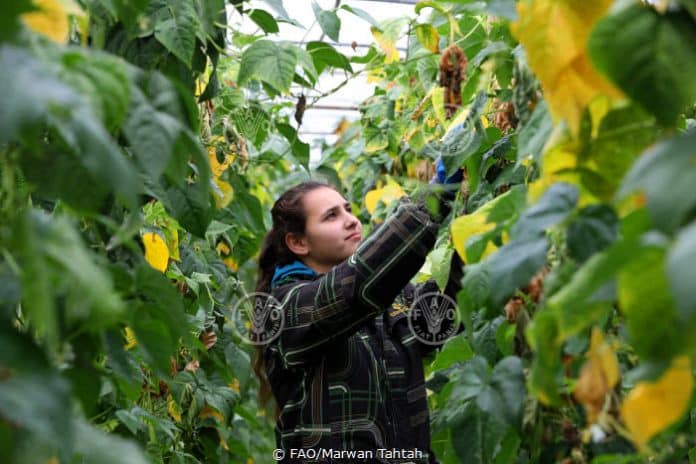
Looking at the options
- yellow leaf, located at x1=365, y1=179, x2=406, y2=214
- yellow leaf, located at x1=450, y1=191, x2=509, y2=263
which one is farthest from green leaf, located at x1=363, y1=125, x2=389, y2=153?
yellow leaf, located at x1=450, y1=191, x2=509, y2=263

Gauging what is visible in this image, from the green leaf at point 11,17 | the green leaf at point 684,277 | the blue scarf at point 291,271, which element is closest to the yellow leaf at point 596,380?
the green leaf at point 684,277

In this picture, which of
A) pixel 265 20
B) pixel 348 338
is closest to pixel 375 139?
pixel 348 338

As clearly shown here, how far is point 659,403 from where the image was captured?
535 millimetres

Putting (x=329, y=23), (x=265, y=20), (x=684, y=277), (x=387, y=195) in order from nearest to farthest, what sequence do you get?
(x=684, y=277), (x=265, y=20), (x=329, y=23), (x=387, y=195)

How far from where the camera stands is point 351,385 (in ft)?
6.25

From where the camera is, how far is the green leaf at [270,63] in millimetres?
1400

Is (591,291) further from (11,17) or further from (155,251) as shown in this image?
(155,251)

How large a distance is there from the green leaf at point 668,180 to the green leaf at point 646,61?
55 mm

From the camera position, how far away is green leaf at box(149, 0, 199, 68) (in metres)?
1.11

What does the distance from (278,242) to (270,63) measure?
88cm

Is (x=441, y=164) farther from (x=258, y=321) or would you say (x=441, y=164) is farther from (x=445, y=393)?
(x=258, y=321)

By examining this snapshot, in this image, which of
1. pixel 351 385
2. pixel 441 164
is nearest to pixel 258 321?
pixel 351 385

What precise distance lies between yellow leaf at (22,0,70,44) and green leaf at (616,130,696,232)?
38cm

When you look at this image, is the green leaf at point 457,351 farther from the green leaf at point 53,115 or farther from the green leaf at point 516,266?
the green leaf at point 53,115
